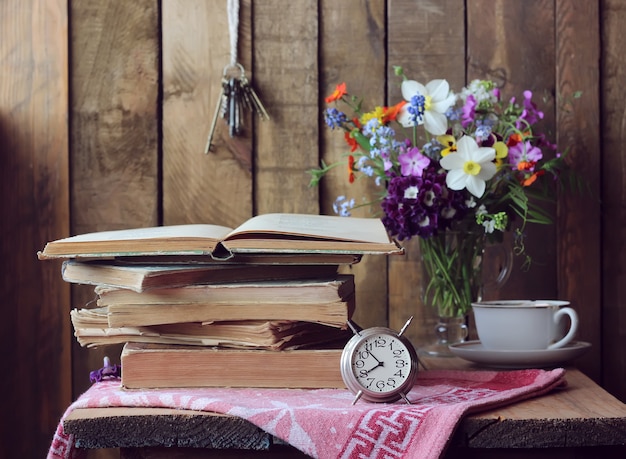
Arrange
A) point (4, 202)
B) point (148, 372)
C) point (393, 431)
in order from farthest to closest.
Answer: point (4, 202) < point (148, 372) < point (393, 431)

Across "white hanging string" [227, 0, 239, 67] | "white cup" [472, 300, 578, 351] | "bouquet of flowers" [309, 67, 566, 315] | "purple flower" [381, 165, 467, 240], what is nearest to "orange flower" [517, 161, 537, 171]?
"bouquet of flowers" [309, 67, 566, 315]

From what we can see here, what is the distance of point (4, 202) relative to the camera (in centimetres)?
156

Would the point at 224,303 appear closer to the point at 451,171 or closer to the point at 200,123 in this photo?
the point at 451,171

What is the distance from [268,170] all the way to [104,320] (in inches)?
23.5

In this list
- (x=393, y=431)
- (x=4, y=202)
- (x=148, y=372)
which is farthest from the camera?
(x=4, y=202)

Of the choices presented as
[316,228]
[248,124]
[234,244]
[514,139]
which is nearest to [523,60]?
[514,139]

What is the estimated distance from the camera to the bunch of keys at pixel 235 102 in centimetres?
155

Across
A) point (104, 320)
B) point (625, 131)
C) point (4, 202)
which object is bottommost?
point (104, 320)

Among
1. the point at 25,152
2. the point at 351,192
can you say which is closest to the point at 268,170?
the point at 351,192

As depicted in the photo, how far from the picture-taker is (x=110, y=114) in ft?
5.18

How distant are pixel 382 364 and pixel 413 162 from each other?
0.45 m

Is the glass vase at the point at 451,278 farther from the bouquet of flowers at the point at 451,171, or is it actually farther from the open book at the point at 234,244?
the open book at the point at 234,244

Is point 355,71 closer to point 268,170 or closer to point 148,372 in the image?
point 268,170

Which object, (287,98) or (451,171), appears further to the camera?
(287,98)
